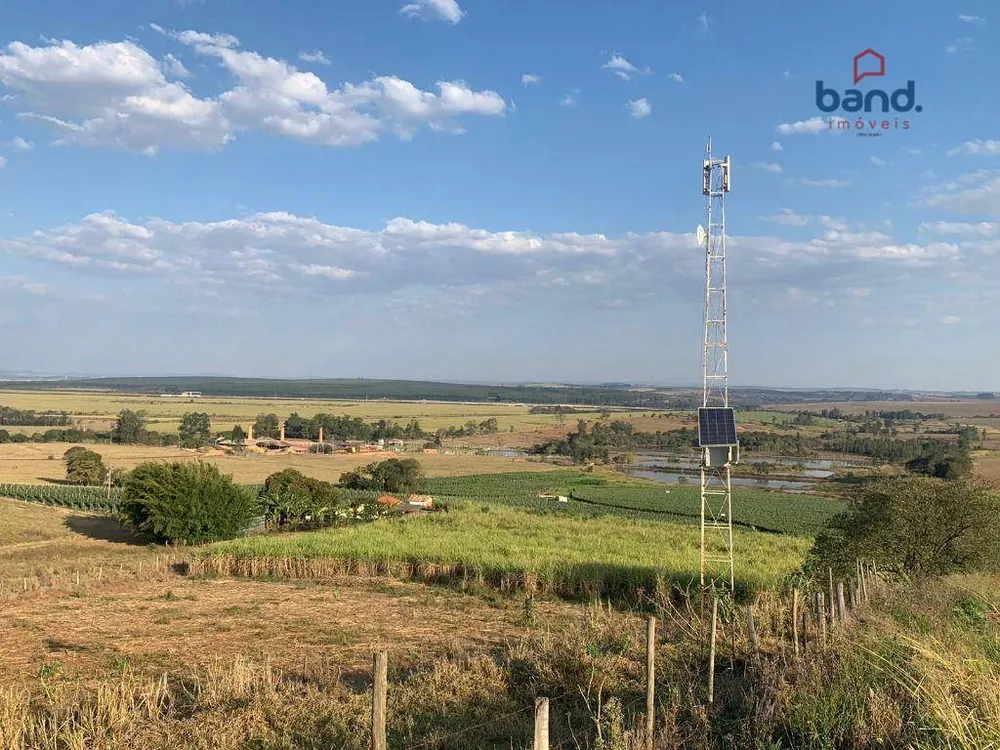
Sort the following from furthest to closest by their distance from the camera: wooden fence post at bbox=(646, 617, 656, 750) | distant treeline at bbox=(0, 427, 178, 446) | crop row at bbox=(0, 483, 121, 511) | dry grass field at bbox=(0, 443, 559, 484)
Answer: distant treeline at bbox=(0, 427, 178, 446) < dry grass field at bbox=(0, 443, 559, 484) < crop row at bbox=(0, 483, 121, 511) < wooden fence post at bbox=(646, 617, 656, 750)

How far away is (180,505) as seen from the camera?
2792 cm

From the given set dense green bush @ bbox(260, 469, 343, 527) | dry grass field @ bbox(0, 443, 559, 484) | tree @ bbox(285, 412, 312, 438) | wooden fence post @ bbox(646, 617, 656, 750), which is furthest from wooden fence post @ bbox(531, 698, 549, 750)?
tree @ bbox(285, 412, 312, 438)

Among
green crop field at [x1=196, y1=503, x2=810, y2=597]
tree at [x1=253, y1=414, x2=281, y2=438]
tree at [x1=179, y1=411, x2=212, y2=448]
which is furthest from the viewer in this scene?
tree at [x1=253, y1=414, x2=281, y2=438]

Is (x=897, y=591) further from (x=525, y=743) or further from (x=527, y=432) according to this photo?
(x=527, y=432)

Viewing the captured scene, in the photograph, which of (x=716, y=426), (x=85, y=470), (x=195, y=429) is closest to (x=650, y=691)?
(x=716, y=426)

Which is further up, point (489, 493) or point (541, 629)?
point (541, 629)

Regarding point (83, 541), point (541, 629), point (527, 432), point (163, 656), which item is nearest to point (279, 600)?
point (163, 656)

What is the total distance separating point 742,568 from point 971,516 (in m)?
7.06

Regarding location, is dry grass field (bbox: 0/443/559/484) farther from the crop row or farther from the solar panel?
the solar panel

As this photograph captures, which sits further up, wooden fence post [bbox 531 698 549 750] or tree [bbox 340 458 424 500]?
wooden fence post [bbox 531 698 549 750]

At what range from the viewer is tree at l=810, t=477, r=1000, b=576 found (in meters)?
13.5

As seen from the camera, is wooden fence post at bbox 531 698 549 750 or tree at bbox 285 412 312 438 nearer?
wooden fence post at bbox 531 698 549 750

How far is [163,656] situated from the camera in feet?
38.4

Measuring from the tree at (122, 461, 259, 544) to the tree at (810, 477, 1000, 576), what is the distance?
24326 mm
